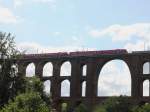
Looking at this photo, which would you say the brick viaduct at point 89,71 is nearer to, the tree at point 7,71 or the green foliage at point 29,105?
the tree at point 7,71

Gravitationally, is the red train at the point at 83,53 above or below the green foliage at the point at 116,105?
above

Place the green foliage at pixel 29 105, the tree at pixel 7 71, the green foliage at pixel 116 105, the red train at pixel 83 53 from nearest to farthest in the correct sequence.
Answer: the green foliage at pixel 29 105 → the tree at pixel 7 71 → the green foliage at pixel 116 105 → the red train at pixel 83 53

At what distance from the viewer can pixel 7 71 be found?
52812 mm

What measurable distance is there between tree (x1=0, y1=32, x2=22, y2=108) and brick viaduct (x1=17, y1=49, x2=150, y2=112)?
26565mm

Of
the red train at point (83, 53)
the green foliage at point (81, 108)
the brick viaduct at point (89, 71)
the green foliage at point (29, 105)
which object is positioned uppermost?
the red train at point (83, 53)

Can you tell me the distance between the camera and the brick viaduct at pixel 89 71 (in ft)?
267

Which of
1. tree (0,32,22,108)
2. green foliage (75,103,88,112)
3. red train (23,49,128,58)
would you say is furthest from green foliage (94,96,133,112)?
tree (0,32,22,108)

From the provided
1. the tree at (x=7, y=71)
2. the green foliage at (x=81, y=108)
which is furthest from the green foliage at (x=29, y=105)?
the green foliage at (x=81, y=108)

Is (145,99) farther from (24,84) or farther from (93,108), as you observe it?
(24,84)

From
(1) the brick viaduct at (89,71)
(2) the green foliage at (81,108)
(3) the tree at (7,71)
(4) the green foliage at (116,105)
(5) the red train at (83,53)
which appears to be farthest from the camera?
(5) the red train at (83,53)

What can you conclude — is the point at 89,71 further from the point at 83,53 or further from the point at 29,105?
the point at 29,105

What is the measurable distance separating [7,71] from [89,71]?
3543 cm

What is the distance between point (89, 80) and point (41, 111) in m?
48.9

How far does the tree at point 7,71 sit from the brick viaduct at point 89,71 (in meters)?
26.6
